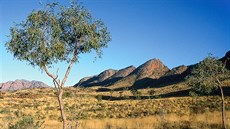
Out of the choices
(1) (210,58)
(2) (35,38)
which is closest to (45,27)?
(2) (35,38)

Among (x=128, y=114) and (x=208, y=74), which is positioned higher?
(x=208, y=74)

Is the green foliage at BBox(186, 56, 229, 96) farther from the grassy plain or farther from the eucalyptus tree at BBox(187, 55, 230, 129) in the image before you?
the grassy plain

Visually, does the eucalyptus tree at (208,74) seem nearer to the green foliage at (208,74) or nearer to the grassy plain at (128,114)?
the green foliage at (208,74)

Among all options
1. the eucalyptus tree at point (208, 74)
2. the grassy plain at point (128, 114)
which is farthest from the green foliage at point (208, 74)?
the grassy plain at point (128, 114)

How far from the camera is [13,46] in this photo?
1697 cm

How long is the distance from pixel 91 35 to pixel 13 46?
14.0 feet

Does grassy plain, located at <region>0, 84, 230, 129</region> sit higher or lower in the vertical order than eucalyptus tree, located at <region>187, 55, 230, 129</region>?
lower

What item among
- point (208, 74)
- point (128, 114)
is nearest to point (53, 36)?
point (208, 74)

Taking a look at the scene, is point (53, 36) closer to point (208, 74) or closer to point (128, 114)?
point (208, 74)

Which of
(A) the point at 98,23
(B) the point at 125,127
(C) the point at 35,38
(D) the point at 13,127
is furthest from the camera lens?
(B) the point at 125,127

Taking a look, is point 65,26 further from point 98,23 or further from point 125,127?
point 125,127

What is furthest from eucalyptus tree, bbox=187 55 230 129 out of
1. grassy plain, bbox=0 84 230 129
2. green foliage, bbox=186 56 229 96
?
A: grassy plain, bbox=0 84 230 129

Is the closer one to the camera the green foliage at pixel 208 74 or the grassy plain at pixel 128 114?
the green foliage at pixel 208 74

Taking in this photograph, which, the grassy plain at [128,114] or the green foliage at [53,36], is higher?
the green foliage at [53,36]
